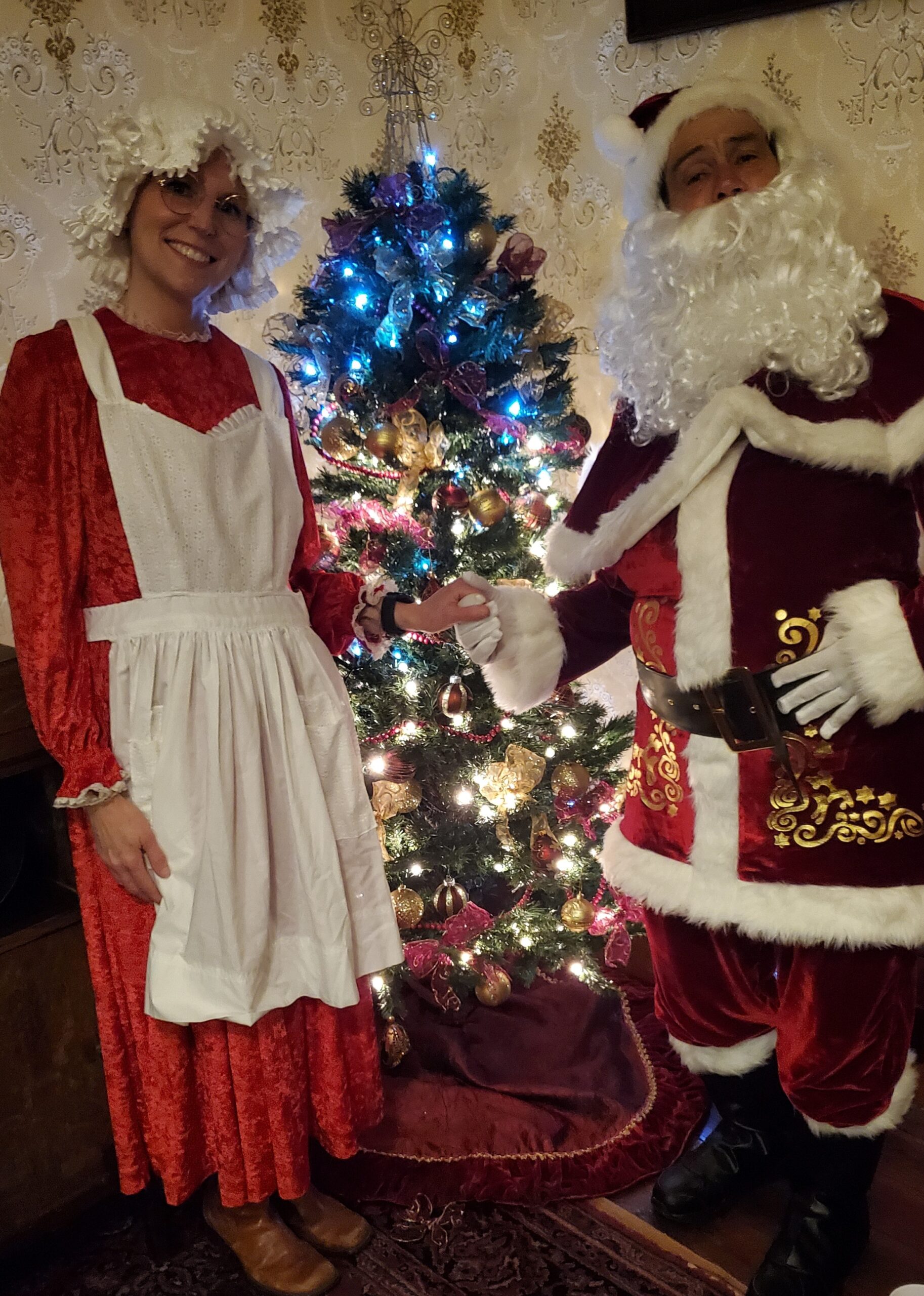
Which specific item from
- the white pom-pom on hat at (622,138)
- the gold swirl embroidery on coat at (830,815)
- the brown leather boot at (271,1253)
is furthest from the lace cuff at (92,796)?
the white pom-pom on hat at (622,138)

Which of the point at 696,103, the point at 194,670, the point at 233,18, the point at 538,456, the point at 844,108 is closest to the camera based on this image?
the point at 194,670

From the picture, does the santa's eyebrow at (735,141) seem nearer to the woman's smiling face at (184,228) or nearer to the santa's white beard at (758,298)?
the santa's white beard at (758,298)

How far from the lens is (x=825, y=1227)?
4.64ft

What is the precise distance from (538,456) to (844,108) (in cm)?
95

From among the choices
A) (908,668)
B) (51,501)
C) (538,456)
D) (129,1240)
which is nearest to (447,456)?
(538,456)

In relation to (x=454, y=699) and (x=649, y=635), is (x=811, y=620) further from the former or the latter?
(x=454, y=699)

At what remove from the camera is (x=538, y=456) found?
6.35 feet

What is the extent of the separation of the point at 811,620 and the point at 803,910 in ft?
1.43

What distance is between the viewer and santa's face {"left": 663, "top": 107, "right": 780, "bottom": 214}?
56.8 inches

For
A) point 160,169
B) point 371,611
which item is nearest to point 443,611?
point 371,611

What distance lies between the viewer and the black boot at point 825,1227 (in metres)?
1.38

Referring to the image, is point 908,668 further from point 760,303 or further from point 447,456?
point 447,456

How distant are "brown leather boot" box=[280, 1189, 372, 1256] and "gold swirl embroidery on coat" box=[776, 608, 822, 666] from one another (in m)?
1.26

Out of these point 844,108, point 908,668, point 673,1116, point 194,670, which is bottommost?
point 673,1116
